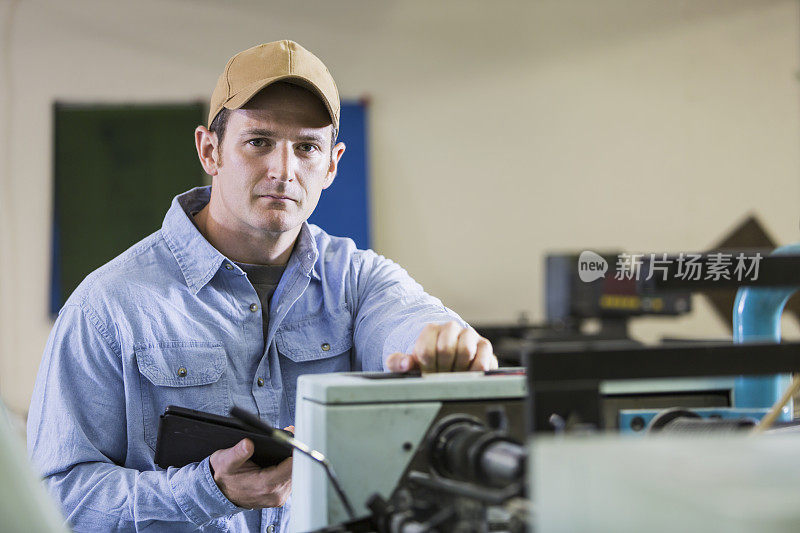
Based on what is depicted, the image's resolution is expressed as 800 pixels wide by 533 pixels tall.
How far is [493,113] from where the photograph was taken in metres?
4.30

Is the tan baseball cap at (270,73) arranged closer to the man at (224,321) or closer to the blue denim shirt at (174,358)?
the man at (224,321)

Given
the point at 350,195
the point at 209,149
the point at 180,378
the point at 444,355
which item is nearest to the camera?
the point at 444,355

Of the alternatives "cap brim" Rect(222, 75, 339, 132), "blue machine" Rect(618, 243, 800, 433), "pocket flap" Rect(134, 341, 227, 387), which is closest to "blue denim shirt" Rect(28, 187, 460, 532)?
"pocket flap" Rect(134, 341, 227, 387)

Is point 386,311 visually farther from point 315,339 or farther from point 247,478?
point 247,478

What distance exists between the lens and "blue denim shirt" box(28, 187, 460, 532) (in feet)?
4.27

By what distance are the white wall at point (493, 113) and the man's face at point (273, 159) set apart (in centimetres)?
256

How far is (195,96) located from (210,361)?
9.09 ft

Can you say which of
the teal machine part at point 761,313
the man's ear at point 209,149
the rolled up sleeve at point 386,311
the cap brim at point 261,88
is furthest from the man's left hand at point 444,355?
the man's ear at point 209,149

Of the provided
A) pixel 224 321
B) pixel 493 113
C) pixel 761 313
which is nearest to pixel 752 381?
pixel 761 313

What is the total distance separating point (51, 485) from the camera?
1.32 meters

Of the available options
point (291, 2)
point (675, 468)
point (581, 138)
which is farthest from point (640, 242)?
point (675, 468)

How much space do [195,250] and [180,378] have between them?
25 cm

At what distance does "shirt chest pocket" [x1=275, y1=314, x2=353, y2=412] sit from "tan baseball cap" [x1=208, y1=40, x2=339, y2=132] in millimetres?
406

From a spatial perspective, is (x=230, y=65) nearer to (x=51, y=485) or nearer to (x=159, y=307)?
(x=159, y=307)
